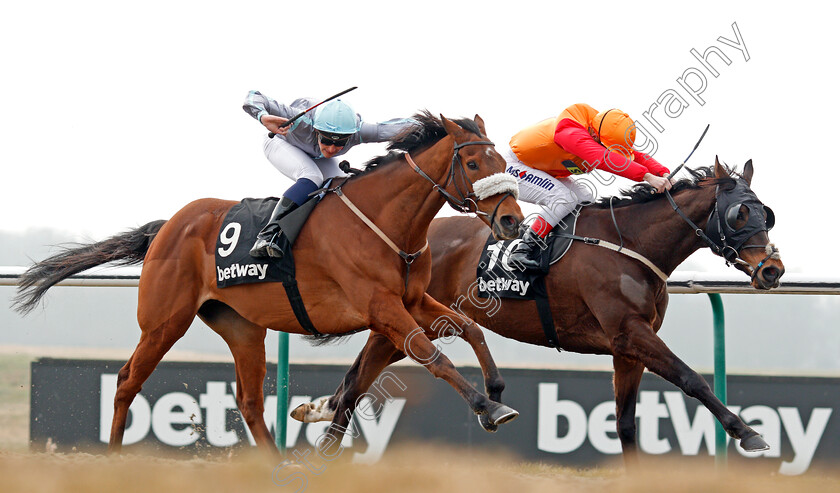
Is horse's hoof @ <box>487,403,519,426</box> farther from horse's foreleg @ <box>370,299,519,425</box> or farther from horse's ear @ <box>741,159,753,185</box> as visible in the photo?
horse's ear @ <box>741,159,753,185</box>

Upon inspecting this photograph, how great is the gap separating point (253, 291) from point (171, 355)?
1.82 metres

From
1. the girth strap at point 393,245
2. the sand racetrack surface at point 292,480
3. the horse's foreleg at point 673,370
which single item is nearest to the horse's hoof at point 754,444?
the horse's foreleg at point 673,370

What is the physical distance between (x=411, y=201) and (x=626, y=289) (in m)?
1.31

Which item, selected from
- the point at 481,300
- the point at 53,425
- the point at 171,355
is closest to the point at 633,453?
the point at 481,300

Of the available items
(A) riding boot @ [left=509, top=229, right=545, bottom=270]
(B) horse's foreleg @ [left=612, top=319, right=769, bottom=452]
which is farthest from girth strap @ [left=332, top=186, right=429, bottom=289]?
(B) horse's foreleg @ [left=612, top=319, right=769, bottom=452]

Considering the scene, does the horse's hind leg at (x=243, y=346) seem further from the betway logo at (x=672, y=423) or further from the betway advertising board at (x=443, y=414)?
the betway logo at (x=672, y=423)

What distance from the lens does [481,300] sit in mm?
5086

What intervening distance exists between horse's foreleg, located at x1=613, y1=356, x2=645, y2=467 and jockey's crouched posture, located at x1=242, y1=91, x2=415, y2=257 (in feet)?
5.74

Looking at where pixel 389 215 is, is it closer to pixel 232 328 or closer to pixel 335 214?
pixel 335 214

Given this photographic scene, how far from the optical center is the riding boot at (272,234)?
4.16m

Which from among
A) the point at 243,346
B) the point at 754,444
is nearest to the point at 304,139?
the point at 243,346

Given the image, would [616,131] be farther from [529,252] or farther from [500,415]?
[500,415]

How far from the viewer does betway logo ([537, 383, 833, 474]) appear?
5125 mm

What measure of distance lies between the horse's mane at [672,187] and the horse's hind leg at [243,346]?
207 cm
